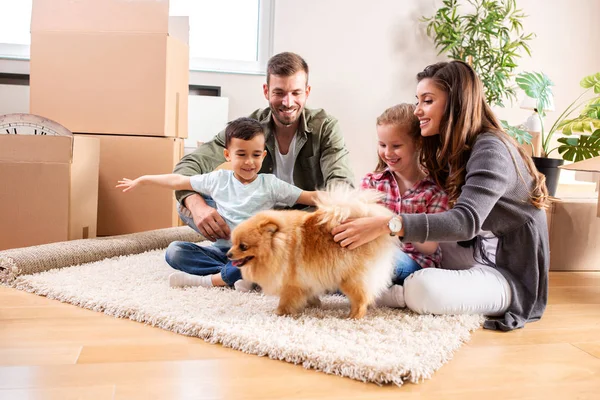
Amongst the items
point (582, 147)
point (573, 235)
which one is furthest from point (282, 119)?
point (582, 147)

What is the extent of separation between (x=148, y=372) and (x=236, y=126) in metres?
0.95

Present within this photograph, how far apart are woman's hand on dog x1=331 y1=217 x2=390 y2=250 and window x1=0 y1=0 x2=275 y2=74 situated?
2.50m

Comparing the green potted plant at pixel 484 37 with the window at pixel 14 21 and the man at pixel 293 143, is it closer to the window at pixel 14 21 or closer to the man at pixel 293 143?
the man at pixel 293 143

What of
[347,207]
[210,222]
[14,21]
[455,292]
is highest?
[14,21]

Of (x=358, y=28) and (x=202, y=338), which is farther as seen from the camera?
(x=358, y=28)

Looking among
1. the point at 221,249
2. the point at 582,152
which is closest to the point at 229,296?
the point at 221,249

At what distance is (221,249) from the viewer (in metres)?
2.04

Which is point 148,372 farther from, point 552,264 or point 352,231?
point 552,264

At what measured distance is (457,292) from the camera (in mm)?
1627

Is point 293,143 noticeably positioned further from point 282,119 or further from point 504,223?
point 504,223

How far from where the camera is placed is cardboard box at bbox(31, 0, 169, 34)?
8.88 ft

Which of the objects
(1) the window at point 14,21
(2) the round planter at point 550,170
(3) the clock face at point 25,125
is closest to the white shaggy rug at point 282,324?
(3) the clock face at point 25,125

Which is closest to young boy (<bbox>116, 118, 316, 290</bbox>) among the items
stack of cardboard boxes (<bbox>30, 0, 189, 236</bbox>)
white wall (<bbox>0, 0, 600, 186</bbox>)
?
stack of cardboard boxes (<bbox>30, 0, 189, 236</bbox>)

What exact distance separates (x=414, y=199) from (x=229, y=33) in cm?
258
